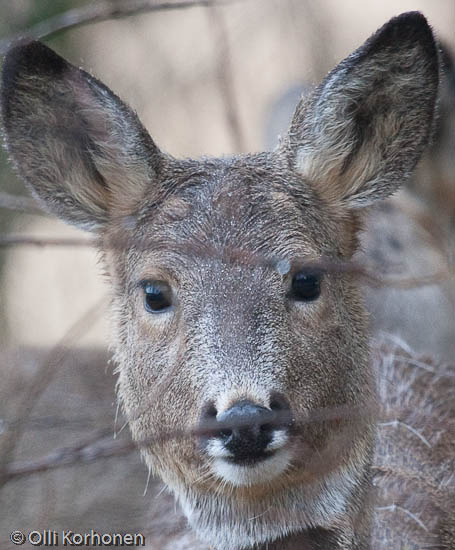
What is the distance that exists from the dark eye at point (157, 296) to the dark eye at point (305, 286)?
0.53m

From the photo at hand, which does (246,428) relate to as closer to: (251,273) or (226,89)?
(251,273)

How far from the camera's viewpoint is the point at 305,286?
456 centimetres

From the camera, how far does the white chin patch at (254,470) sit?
402 cm

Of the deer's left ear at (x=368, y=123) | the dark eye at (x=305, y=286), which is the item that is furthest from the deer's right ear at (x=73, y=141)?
the dark eye at (x=305, y=286)

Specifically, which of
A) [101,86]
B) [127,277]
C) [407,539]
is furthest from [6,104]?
[407,539]

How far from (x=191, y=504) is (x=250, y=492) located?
40 centimetres

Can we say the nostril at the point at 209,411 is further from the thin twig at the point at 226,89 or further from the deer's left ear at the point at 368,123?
the thin twig at the point at 226,89

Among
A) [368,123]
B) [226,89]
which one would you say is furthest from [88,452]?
[226,89]

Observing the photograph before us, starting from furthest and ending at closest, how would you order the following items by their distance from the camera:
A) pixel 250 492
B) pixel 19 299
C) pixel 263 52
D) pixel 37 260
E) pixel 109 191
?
pixel 263 52, pixel 37 260, pixel 19 299, pixel 109 191, pixel 250 492

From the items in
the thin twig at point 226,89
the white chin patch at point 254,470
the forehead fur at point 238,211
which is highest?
the thin twig at point 226,89

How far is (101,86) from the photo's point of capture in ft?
15.3

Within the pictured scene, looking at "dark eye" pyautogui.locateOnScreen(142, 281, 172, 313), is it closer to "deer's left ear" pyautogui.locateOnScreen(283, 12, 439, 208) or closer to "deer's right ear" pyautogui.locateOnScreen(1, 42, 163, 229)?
"deer's right ear" pyautogui.locateOnScreen(1, 42, 163, 229)

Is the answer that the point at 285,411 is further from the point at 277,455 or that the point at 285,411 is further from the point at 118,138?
the point at 118,138

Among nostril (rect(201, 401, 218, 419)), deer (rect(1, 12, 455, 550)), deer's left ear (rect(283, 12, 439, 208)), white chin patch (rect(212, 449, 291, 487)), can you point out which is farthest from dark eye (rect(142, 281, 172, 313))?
deer's left ear (rect(283, 12, 439, 208))
